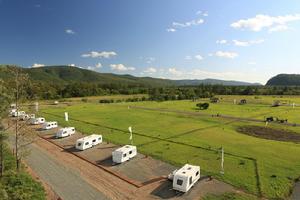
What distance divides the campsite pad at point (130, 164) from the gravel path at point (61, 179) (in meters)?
3.45

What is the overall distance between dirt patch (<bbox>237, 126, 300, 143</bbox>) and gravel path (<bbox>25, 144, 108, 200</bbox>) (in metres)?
28.7

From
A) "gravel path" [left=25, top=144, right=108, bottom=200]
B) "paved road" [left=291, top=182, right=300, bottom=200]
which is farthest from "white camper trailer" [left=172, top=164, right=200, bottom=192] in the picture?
"paved road" [left=291, top=182, right=300, bottom=200]

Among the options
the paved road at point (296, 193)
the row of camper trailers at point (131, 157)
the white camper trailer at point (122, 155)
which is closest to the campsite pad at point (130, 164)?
the white camper trailer at point (122, 155)

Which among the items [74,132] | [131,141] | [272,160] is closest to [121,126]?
[74,132]

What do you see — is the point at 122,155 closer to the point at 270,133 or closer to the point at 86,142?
the point at 86,142

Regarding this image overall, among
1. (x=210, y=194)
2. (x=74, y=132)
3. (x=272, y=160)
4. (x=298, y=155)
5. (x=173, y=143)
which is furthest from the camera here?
(x=74, y=132)

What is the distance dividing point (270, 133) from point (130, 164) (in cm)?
2670

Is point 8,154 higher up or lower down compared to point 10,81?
lower down

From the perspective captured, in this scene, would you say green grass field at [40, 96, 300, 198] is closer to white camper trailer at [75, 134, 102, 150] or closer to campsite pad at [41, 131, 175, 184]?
campsite pad at [41, 131, 175, 184]

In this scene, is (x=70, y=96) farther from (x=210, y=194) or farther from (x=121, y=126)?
(x=210, y=194)

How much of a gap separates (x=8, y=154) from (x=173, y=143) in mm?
20350

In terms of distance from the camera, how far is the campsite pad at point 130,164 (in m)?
22.2

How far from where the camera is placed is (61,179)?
21125 mm

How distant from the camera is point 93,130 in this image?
41.8 m
